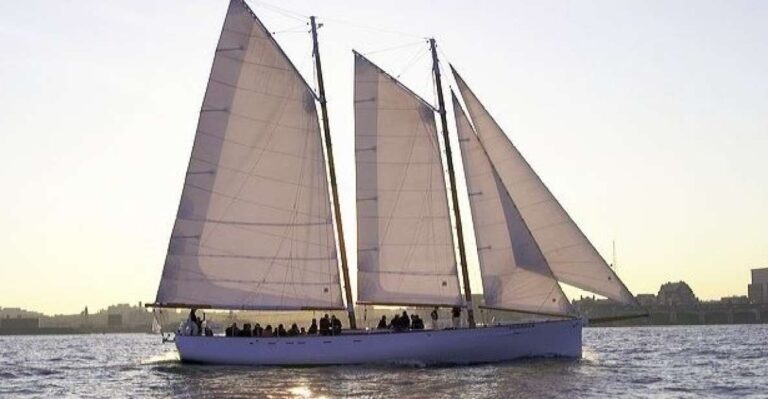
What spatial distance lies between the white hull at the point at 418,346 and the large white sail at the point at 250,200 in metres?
2.55

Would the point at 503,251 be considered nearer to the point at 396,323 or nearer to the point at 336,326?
the point at 396,323

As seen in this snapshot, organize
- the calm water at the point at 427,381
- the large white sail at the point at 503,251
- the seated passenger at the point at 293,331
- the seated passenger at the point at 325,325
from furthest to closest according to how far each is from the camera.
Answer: the seated passenger at the point at 293,331
the seated passenger at the point at 325,325
the large white sail at the point at 503,251
the calm water at the point at 427,381

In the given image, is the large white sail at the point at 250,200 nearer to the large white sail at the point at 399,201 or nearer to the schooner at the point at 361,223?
the schooner at the point at 361,223

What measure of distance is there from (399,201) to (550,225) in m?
8.31

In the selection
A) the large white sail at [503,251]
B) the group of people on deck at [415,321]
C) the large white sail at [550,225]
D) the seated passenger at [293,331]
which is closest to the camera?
the large white sail at [550,225]

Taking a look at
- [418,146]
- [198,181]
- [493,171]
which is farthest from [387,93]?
[198,181]

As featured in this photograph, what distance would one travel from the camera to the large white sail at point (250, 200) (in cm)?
6375

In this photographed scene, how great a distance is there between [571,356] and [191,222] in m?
22.3

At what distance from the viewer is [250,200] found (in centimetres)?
6381

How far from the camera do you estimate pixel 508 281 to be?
61875mm

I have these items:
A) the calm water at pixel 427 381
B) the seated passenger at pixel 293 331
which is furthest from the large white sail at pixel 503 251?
the seated passenger at pixel 293 331

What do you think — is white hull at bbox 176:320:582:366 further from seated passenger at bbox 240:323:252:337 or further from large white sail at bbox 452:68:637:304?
large white sail at bbox 452:68:637:304

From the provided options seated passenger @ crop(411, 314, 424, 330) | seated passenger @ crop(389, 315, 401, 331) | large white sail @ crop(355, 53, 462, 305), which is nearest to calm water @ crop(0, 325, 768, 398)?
seated passenger @ crop(389, 315, 401, 331)

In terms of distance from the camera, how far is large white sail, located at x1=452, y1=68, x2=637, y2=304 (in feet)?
198
